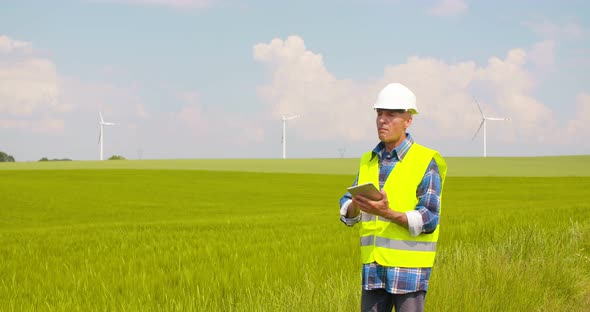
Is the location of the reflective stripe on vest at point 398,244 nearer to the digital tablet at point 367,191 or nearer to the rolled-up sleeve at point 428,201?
the rolled-up sleeve at point 428,201

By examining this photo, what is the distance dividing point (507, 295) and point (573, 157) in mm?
70273

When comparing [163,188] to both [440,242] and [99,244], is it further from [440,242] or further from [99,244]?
[440,242]

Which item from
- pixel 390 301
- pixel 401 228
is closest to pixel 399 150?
pixel 401 228

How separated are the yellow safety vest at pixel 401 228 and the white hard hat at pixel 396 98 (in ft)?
0.89

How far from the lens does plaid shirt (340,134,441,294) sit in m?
4.18

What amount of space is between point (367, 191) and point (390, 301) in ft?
3.21

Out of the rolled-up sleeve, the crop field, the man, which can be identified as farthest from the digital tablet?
the crop field

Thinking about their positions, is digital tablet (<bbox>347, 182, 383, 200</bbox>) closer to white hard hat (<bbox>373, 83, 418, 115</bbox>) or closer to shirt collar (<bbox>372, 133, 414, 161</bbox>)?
shirt collar (<bbox>372, 133, 414, 161</bbox>)

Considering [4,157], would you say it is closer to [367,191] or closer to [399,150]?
[399,150]

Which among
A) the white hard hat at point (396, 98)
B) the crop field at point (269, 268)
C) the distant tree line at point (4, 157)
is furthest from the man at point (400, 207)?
the distant tree line at point (4, 157)

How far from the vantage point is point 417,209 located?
13.7ft

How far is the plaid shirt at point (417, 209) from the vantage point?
4.18 meters

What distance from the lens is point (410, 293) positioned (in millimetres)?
4273

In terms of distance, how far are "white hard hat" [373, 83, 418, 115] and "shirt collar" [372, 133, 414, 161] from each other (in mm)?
195
